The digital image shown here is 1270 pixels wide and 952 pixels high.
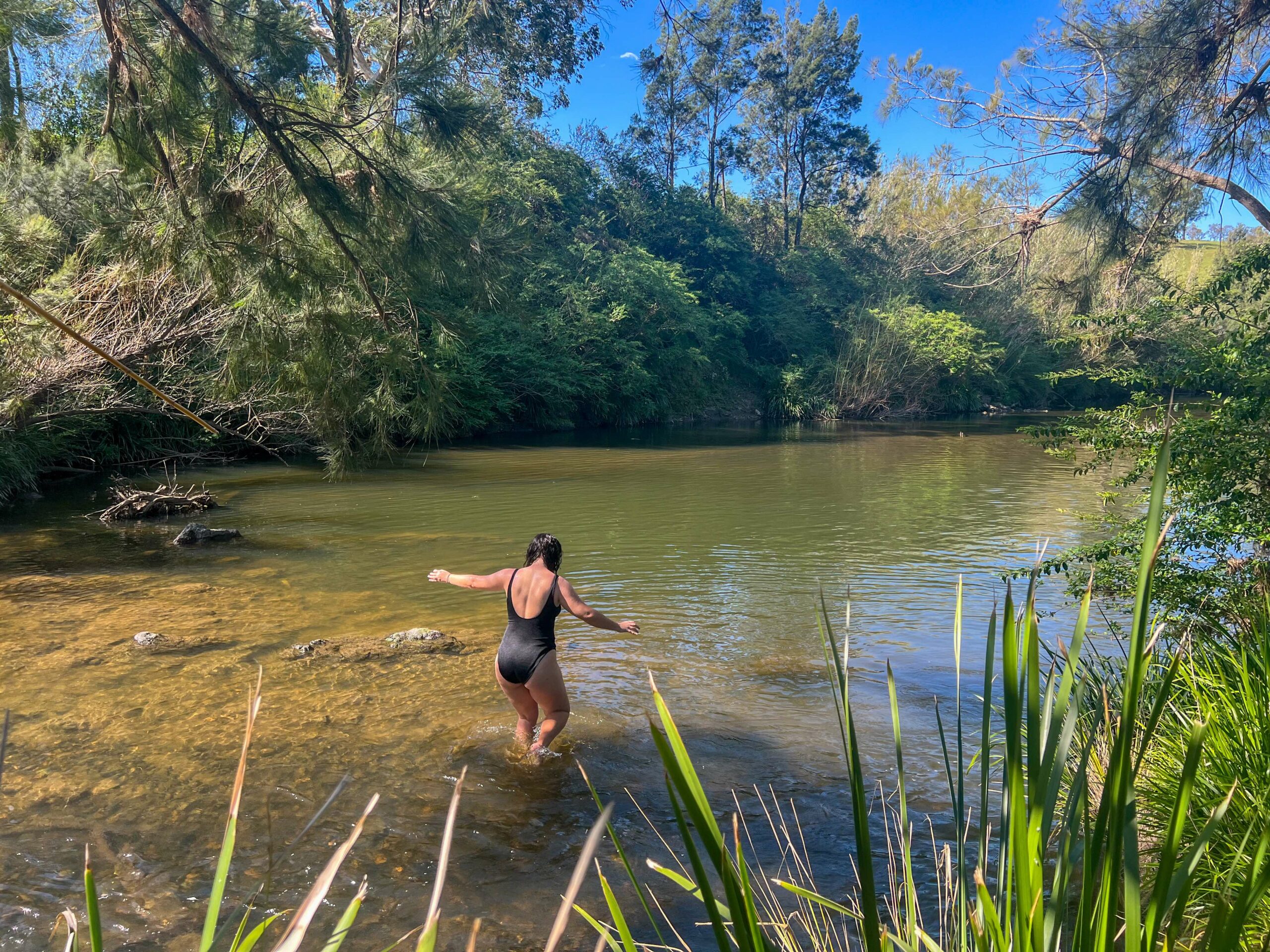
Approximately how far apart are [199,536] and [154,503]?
6.88 feet

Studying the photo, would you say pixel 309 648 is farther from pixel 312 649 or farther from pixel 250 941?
pixel 250 941

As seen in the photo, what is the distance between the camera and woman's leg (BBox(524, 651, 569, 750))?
4930 millimetres

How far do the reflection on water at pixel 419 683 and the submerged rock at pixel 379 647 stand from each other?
0.52 ft

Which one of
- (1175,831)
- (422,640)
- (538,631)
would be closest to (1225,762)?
(1175,831)

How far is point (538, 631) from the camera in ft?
16.1

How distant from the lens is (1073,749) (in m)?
3.75

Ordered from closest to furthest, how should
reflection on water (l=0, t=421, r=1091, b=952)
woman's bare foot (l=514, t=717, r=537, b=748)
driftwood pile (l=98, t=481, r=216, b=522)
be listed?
reflection on water (l=0, t=421, r=1091, b=952) → woman's bare foot (l=514, t=717, r=537, b=748) → driftwood pile (l=98, t=481, r=216, b=522)

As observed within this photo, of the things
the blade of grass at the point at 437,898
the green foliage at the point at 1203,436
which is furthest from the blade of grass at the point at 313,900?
the green foliage at the point at 1203,436

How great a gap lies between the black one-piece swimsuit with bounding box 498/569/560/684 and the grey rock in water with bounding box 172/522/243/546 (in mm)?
7881

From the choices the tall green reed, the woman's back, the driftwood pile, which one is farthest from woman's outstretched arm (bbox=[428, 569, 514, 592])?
the driftwood pile

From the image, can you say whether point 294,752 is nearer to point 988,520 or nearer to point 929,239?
point 929,239

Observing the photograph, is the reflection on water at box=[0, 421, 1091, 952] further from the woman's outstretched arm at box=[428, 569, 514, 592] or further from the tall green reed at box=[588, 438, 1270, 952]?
the woman's outstretched arm at box=[428, 569, 514, 592]

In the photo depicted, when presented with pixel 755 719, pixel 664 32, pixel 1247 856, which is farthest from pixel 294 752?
pixel 664 32

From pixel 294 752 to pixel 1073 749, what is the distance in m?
4.15
